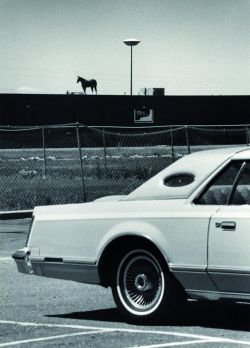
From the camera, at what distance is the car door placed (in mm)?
8086

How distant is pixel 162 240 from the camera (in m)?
8.62

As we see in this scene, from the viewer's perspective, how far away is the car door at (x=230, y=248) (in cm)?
809

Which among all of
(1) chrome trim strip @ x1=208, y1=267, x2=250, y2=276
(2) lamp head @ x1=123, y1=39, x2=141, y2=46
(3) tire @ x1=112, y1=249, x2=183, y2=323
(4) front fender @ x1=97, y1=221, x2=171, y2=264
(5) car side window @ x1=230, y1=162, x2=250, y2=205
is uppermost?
(2) lamp head @ x1=123, y1=39, x2=141, y2=46

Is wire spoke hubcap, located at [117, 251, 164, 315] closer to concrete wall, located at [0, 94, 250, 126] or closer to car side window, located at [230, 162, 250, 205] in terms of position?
car side window, located at [230, 162, 250, 205]

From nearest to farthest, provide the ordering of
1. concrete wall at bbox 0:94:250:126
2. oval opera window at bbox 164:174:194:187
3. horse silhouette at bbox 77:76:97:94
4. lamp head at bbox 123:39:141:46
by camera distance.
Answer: oval opera window at bbox 164:174:194:187
lamp head at bbox 123:39:141:46
concrete wall at bbox 0:94:250:126
horse silhouette at bbox 77:76:97:94

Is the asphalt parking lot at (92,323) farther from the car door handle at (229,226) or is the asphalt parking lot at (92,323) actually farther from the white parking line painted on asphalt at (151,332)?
the car door handle at (229,226)

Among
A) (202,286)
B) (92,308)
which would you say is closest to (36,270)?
(92,308)

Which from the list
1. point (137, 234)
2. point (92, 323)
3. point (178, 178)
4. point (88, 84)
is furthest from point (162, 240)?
point (88, 84)

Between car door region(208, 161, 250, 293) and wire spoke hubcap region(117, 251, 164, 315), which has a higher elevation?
car door region(208, 161, 250, 293)

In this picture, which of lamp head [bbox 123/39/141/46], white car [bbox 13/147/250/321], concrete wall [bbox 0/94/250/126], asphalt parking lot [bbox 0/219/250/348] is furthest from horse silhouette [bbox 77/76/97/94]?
white car [bbox 13/147/250/321]

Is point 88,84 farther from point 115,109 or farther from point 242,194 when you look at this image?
point 242,194

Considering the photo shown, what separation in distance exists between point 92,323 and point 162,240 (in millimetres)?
1034

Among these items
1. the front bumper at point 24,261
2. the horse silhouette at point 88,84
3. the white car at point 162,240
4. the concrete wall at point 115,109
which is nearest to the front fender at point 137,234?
the white car at point 162,240

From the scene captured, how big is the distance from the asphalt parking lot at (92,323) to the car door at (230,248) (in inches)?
16.7
